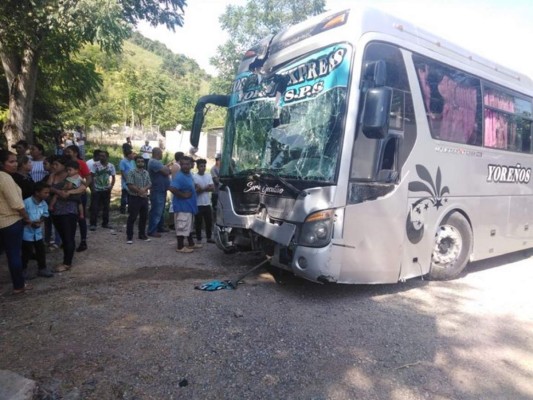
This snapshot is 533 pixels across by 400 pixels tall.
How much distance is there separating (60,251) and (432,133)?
6.23 meters

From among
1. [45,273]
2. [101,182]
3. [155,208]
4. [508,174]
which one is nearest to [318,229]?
[45,273]

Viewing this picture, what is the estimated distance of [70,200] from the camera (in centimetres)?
538

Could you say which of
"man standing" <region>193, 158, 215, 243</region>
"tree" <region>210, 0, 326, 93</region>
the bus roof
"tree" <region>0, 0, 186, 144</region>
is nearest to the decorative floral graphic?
the bus roof

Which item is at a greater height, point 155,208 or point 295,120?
point 295,120

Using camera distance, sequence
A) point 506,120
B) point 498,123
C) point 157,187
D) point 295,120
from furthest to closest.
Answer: point 157,187
point 506,120
point 498,123
point 295,120

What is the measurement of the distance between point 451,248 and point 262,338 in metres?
3.48

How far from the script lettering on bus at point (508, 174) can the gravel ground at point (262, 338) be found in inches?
65.8

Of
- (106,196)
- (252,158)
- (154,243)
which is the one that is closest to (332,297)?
(252,158)

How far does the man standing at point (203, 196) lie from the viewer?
7461 mm

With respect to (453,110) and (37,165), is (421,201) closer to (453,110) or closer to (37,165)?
(453,110)

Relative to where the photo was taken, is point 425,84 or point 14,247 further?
point 425,84

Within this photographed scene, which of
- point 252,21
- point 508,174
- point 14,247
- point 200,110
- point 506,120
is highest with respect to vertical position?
point 252,21

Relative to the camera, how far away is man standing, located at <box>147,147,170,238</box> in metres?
7.65

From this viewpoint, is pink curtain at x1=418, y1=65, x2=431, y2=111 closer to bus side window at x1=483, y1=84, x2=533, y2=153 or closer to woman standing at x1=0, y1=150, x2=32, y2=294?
bus side window at x1=483, y1=84, x2=533, y2=153
